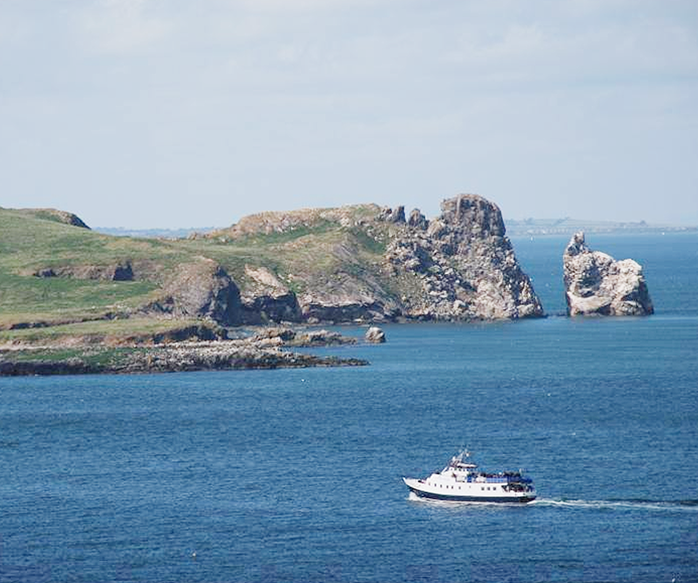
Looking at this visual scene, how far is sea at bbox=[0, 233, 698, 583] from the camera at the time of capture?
112m

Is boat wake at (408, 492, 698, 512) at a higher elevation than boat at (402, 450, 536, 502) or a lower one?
lower

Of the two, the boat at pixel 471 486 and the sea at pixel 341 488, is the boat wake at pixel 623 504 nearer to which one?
the sea at pixel 341 488

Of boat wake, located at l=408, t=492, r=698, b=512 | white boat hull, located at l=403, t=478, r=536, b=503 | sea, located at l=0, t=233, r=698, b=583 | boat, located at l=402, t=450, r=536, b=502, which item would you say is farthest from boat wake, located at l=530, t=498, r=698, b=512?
white boat hull, located at l=403, t=478, r=536, b=503

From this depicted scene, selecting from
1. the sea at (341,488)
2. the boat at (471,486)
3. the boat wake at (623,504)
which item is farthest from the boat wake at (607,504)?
the boat at (471,486)

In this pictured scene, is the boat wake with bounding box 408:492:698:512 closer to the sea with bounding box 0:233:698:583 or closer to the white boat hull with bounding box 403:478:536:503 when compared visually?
the sea with bounding box 0:233:698:583

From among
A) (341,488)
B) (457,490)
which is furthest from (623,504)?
(341,488)

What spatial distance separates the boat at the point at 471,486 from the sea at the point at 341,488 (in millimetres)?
865

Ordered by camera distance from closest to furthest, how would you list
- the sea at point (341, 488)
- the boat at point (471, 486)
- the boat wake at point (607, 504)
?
1. the sea at point (341, 488)
2. the boat wake at point (607, 504)
3. the boat at point (471, 486)

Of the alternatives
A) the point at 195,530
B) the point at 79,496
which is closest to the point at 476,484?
the point at 195,530

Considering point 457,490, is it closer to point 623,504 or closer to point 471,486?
point 471,486

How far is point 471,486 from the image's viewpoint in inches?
5167

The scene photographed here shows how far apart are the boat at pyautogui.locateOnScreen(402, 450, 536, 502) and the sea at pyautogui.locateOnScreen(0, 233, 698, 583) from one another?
34.0 inches

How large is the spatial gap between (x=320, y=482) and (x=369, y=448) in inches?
700

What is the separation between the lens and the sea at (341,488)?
366 feet
